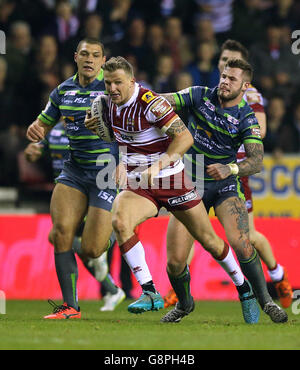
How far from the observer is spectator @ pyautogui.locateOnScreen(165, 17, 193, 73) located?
1492 centimetres

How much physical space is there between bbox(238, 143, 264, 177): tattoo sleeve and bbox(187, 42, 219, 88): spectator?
611 centimetres

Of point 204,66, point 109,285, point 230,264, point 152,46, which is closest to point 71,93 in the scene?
point 230,264

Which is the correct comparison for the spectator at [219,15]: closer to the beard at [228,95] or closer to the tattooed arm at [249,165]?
the beard at [228,95]

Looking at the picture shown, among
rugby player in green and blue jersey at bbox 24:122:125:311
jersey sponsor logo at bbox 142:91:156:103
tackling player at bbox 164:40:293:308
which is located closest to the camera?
jersey sponsor logo at bbox 142:91:156:103

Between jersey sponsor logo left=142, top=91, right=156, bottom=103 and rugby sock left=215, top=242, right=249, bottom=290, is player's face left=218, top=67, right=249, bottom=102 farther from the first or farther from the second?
rugby sock left=215, top=242, right=249, bottom=290

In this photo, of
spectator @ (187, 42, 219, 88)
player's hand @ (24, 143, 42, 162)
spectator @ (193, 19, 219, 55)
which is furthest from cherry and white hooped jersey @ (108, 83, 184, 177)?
spectator @ (193, 19, 219, 55)

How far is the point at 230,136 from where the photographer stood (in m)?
7.88

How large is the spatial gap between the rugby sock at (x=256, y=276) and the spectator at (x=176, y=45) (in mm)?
7569

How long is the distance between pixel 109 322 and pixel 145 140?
1.73 metres

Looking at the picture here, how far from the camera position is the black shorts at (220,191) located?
786 centimetres

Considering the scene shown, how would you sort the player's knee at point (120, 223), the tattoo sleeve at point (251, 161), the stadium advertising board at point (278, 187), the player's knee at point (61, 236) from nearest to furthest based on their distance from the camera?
the player's knee at point (120, 223), the tattoo sleeve at point (251, 161), the player's knee at point (61, 236), the stadium advertising board at point (278, 187)

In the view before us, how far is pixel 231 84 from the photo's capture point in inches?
309

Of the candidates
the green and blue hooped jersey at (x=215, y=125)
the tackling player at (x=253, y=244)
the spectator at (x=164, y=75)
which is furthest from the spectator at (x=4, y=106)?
the green and blue hooped jersey at (x=215, y=125)
